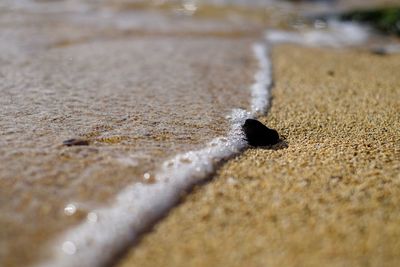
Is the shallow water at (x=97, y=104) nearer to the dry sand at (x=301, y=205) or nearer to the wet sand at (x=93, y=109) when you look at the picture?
the wet sand at (x=93, y=109)

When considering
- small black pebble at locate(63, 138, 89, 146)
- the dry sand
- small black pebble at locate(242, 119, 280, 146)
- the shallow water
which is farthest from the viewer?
small black pebble at locate(242, 119, 280, 146)

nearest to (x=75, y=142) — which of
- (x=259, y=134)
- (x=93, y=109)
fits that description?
(x=93, y=109)

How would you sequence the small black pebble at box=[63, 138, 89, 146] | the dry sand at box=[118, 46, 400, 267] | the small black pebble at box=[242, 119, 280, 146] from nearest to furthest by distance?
the dry sand at box=[118, 46, 400, 267] → the small black pebble at box=[63, 138, 89, 146] → the small black pebble at box=[242, 119, 280, 146]

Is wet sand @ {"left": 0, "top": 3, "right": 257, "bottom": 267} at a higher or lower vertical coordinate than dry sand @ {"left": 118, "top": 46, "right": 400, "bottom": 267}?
higher

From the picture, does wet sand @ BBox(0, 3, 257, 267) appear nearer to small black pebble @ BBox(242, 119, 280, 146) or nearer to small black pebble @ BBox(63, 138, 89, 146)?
small black pebble @ BBox(63, 138, 89, 146)

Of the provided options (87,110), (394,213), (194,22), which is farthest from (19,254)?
(194,22)

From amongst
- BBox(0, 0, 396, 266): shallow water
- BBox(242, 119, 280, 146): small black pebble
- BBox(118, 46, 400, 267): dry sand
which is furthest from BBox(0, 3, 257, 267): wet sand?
BBox(118, 46, 400, 267): dry sand

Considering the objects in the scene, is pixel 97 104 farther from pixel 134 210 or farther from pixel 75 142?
pixel 134 210
